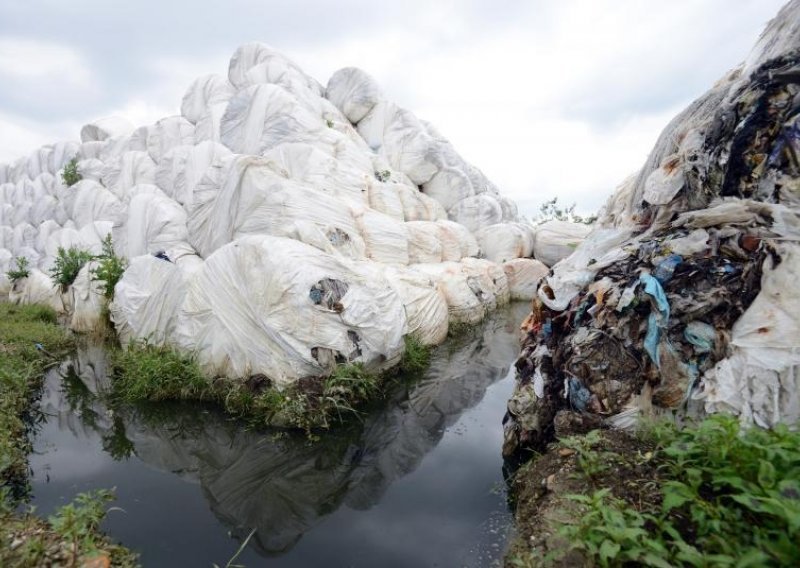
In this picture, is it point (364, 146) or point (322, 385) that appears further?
point (364, 146)

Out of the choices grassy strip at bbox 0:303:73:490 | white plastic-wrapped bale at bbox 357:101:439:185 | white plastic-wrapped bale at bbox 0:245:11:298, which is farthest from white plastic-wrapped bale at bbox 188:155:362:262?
white plastic-wrapped bale at bbox 0:245:11:298

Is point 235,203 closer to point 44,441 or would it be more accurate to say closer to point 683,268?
point 44,441

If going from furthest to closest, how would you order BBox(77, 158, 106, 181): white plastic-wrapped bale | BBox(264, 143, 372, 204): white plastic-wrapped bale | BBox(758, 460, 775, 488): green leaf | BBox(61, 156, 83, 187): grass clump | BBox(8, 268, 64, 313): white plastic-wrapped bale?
BBox(61, 156, 83, 187): grass clump < BBox(77, 158, 106, 181): white plastic-wrapped bale < BBox(8, 268, 64, 313): white plastic-wrapped bale < BBox(264, 143, 372, 204): white plastic-wrapped bale < BBox(758, 460, 775, 488): green leaf

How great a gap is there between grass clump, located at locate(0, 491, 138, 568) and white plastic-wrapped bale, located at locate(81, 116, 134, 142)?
48.9 ft

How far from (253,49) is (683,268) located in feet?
39.3

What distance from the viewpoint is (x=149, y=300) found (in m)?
4.95

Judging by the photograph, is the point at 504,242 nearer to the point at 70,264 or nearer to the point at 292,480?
the point at 292,480

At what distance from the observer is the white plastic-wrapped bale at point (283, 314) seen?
3645 mm

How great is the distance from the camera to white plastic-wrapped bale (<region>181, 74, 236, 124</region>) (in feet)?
37.2

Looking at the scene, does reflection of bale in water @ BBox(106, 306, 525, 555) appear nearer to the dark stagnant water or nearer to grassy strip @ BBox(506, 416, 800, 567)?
the dark stagnant water

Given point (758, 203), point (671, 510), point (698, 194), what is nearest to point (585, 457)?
point (671, 510)

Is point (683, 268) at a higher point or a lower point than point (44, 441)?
higher

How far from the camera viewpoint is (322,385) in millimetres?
3617

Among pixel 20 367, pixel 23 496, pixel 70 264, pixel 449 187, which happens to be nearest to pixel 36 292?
pixel 70 264
